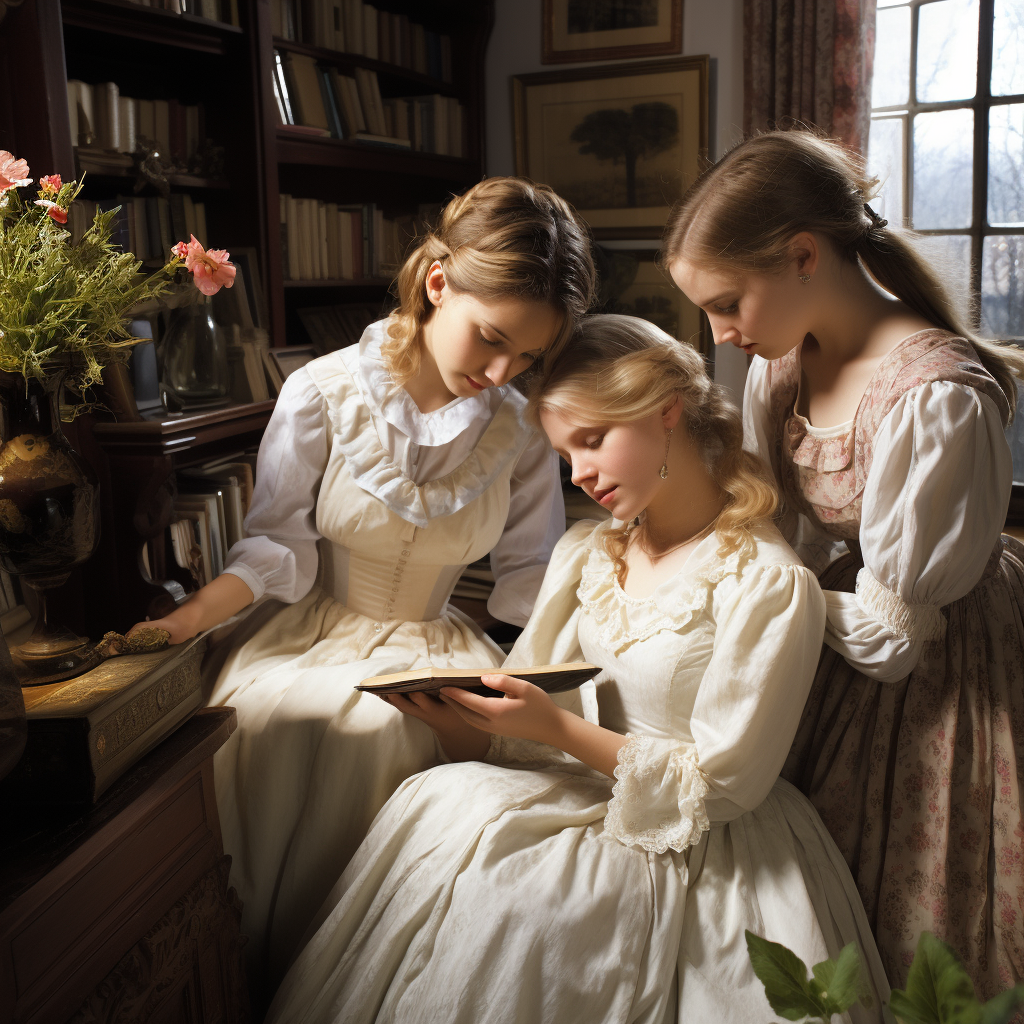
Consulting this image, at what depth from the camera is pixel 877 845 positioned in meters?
1.39

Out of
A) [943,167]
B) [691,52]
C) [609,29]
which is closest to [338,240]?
[609,29]

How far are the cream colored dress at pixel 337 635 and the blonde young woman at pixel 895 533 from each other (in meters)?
0.55

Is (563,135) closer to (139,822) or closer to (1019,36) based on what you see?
(1019,36)

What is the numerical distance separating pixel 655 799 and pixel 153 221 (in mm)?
1927

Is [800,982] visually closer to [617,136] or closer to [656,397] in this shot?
[656,397]

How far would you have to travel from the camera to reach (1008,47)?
3.19 m

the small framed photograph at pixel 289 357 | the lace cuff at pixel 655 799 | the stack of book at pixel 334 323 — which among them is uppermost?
the stack of book at pixel 334 323

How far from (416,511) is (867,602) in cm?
75

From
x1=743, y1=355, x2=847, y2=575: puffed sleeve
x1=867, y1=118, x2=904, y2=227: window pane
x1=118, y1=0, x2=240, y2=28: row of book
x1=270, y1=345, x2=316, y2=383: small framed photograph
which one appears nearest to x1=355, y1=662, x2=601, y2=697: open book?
x1=743, y1=355, x2=847, y2=575: puffed sleeve

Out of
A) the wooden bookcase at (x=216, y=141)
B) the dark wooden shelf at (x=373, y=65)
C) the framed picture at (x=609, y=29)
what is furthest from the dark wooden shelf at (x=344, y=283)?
the framed picture at (x=609, y=29)

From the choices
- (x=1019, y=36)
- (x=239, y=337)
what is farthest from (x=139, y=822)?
(x=1019, y=36)

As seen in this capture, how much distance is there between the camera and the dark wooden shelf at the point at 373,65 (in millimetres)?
2762

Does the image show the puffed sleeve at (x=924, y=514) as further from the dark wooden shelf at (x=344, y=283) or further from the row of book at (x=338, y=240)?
the dark wooden shelf at (x=344, y=283)

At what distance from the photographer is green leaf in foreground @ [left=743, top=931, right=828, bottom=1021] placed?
2.08 feet
